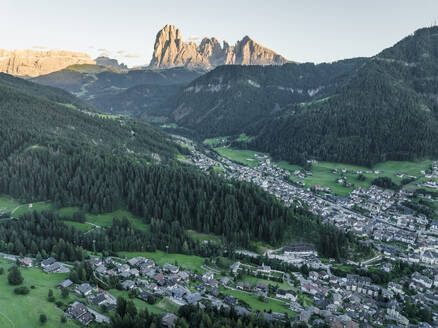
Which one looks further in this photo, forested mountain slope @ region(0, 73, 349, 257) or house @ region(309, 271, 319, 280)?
forested mountain slope @ region(0, 73, 349, 257)

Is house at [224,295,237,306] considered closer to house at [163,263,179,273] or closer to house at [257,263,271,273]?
house at [163,263,179,273]

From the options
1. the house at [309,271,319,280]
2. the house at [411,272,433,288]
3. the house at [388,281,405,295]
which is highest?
the house at [411,272,433,288]

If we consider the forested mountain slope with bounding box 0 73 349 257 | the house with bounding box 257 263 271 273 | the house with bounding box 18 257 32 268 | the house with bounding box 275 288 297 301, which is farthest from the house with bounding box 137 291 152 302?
the house with bounding box 257 263 271 273

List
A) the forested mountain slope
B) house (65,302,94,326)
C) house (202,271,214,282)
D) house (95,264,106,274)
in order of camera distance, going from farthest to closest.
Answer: the forested mountain slope < house (202,271,214,282) < house (95,264,106,274) < house (65,302,94,326)

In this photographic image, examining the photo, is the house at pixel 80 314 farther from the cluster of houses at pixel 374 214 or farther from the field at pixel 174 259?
the cluster of houses at pixel 374 214

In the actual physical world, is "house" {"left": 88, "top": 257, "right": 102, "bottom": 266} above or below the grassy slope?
below

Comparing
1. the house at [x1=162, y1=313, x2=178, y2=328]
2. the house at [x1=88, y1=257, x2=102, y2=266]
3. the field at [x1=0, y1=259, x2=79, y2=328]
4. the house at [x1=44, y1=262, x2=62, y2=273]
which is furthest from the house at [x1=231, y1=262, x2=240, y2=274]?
the house at [x1=44, y1=262, x2=62, y2=273]

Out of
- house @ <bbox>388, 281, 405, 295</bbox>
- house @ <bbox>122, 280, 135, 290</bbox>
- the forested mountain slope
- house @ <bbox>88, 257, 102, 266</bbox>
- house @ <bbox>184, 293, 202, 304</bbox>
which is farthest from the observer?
the forested mountain slope

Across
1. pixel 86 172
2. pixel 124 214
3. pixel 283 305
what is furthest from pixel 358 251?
pixel 86 172

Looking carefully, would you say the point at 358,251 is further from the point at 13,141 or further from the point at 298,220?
the point at 13,141
